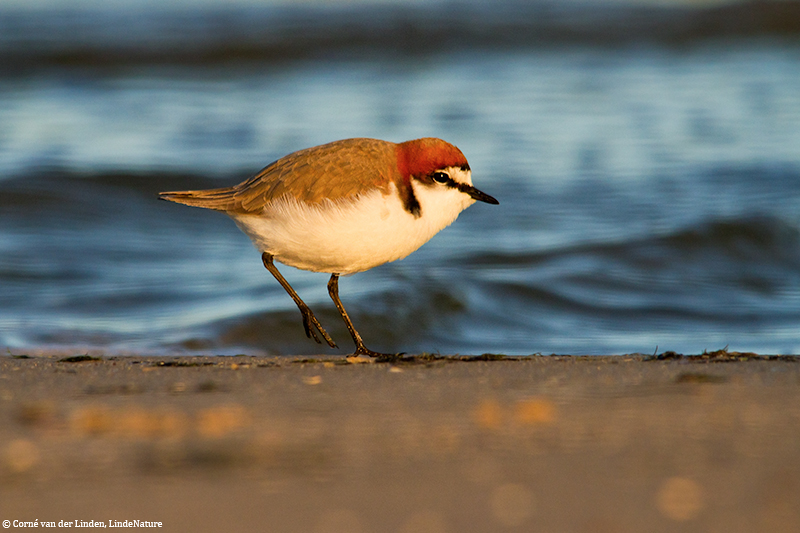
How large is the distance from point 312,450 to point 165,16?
60.4 feet

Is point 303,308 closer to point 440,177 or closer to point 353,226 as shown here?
point 353,226

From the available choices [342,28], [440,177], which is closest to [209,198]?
[440,177]

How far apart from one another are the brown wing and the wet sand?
3.24 feet

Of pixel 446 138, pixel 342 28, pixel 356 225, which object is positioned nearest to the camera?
pixel 356 225

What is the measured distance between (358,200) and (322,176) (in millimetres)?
282

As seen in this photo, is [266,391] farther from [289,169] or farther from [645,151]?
[645,151]

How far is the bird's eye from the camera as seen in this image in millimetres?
4992

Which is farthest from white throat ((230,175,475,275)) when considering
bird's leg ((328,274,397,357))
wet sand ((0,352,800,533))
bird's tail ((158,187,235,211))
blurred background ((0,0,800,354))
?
blurred background ((0,0,800,354))

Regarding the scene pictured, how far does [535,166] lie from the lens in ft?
36.5

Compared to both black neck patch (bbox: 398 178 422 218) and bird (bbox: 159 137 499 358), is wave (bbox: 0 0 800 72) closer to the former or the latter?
bird (bbox: 159 137 499 358)

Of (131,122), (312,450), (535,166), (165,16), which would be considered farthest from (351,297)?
(165,16)

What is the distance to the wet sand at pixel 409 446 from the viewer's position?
8.84 feet

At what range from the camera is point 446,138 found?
11.8 m

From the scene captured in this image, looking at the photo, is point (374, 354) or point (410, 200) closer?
point (410, 200)
